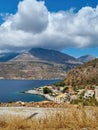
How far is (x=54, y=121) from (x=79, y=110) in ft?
2.97

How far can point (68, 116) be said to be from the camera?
932 cm

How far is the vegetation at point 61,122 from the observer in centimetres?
880

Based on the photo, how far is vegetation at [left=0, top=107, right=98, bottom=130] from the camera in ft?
28.9

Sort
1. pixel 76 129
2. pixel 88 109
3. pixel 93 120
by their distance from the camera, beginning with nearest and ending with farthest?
pixel 76 129 → pixel 93 120 → pixel 88 109

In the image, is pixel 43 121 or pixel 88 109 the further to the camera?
pixel 88 109

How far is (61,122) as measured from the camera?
30.1 ft

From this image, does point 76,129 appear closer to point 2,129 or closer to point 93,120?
point 93,120

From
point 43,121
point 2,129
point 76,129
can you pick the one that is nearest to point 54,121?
point 43,121

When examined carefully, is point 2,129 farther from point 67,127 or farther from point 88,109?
point 88,109

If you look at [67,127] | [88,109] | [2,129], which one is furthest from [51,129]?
[88,109]

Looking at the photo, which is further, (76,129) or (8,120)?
(8,120)

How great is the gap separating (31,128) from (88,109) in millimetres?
2368

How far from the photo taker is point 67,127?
891cm

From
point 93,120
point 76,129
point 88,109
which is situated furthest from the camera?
point 88,109
